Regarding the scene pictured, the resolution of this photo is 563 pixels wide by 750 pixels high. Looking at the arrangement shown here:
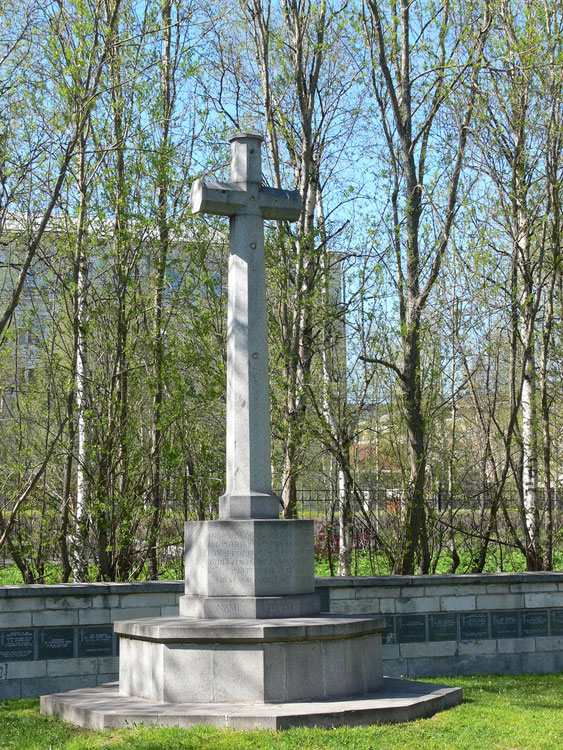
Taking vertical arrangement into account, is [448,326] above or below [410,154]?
below

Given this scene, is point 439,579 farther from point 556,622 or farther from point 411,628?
point 556,622

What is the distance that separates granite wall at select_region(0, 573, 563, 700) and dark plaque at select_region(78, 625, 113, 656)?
0.01 meters

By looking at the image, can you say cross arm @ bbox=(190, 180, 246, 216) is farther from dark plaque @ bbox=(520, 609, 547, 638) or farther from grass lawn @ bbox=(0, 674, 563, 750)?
dark plaque @ bbox=(520, 609, 547, 638)

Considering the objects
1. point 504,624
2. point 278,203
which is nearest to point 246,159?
point 278,203

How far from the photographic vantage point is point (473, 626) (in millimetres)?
11359

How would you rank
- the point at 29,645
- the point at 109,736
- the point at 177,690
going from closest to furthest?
the point at 109,736, the point at 177,690, the point at 29,645

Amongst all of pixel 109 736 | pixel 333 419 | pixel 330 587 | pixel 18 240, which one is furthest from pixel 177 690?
pixel 18 240

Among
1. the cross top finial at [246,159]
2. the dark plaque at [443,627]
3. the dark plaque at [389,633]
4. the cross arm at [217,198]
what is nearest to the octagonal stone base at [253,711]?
the dark plaque at [389,633]

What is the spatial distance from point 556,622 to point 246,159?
6818 millimetres

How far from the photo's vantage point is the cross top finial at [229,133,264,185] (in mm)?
9352

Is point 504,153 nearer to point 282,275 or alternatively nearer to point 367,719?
point 282,275

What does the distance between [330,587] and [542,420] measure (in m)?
4.22

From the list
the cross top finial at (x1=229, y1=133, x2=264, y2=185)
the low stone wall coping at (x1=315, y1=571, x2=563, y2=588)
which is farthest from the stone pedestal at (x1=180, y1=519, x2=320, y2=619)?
the cross top finial at (x1=229, y1=133, x2=264, y2=185)

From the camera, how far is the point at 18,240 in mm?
12461
